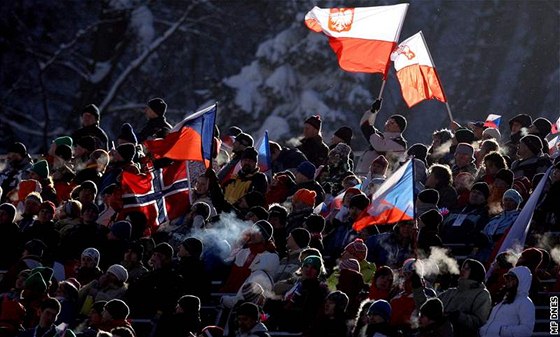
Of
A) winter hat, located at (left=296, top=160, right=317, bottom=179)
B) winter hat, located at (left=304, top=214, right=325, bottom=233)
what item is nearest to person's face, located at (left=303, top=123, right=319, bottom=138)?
winter hat, located at (left=296, top=160, right=317, bottom=179)

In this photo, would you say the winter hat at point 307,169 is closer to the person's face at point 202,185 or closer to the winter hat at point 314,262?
the person's face at point 202,185

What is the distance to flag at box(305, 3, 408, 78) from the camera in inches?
1032

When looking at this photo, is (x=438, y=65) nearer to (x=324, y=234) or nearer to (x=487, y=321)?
(x=324, y=234)

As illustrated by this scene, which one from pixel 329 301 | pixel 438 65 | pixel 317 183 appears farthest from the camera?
pixel 438 65

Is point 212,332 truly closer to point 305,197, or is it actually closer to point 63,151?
point 305,197

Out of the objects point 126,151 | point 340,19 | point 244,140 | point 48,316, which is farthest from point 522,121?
point 48,316

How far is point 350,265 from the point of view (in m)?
19.9

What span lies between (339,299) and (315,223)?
2.57 m

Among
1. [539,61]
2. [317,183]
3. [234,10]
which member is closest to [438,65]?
[539,61]

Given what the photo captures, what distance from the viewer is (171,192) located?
76.9 ft

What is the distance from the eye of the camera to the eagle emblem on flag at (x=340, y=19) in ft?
88.1

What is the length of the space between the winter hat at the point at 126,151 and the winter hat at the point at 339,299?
6.15 metres

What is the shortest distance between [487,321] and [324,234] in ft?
11.1

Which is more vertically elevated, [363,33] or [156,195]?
[363,33]
